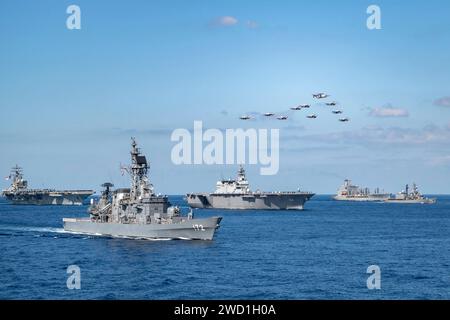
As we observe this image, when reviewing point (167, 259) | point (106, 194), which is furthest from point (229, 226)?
point (167, 259)

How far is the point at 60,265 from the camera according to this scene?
2013 inches

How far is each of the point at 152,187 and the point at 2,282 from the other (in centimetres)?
2812

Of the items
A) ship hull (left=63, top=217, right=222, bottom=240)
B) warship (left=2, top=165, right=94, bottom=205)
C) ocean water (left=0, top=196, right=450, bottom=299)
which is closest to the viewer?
ocean water (left=0, top=196, right=450, bottom=299)

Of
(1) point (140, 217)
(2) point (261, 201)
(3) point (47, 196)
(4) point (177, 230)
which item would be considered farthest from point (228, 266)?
(3) point (47, 196)

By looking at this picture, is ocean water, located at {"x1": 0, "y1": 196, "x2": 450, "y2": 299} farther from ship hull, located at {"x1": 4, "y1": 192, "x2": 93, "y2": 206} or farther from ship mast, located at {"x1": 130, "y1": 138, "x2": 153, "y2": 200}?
ship hull, located at {"x1": 4, "y1": 192, "x2": 93, "y2": 206}

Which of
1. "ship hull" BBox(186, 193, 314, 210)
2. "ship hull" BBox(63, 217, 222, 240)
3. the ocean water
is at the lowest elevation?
the ocean water

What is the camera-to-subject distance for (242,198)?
503 feet

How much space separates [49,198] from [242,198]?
59.9 m

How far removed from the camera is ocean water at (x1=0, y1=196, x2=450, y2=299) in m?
39.6

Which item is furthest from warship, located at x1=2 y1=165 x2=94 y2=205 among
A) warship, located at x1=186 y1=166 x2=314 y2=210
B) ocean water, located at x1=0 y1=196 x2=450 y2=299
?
ocean water, located at x1=0 y1=196 x2=450 y2=299

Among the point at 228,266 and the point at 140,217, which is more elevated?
the point at 140,217

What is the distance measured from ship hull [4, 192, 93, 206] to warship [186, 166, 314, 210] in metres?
38.2

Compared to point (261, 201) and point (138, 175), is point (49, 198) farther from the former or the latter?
point (138, 175)
